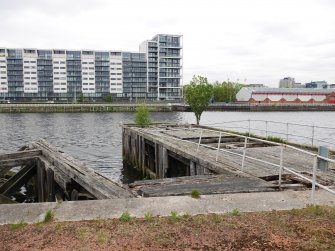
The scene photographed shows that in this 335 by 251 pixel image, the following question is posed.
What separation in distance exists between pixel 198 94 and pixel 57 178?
32855mm

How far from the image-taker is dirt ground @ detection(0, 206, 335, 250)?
5.43 m

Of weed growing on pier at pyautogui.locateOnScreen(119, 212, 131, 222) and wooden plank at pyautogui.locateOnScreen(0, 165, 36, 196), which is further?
wooden plank at pyautogui.locateOnScreen(0, 165, 36, 196)

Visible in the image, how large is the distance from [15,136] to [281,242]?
4874 centimetres

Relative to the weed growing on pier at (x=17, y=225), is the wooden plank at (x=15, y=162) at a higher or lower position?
lower

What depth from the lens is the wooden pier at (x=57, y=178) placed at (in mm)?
9906

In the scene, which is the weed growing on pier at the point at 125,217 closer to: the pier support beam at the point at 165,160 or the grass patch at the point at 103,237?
the grass patch at the point at 103,237

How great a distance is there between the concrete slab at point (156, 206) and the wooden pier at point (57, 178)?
131 cm

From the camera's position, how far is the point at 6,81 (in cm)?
15212

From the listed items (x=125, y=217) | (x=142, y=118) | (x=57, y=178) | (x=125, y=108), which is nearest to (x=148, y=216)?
(x=125, y=217)

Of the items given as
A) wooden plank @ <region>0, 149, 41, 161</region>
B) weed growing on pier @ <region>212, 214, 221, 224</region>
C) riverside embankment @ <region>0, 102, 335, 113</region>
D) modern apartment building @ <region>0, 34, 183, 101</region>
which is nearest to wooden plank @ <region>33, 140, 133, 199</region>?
wooden plank @ <region>0, 149, 41, 161</region>

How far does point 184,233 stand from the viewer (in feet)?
19.2

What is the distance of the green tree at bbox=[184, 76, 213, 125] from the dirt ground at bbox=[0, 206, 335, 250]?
123 feet

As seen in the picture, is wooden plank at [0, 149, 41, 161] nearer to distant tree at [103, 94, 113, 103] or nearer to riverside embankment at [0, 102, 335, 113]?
riverside embankment at [0, 102, 335, 113]

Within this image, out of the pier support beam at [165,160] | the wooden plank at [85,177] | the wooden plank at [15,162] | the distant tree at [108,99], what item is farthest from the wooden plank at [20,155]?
the distant tree at [108,99]
